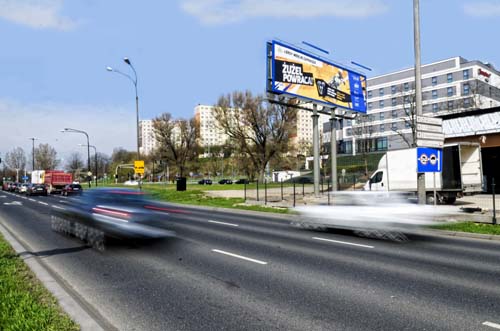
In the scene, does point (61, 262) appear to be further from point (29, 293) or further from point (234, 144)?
point (234, 144)

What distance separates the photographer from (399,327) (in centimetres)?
439

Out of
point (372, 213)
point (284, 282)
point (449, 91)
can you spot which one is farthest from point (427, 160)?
point (449, 91)

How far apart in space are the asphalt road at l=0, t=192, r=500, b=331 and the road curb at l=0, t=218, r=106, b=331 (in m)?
0.17

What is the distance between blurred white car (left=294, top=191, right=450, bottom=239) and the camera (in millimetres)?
10758

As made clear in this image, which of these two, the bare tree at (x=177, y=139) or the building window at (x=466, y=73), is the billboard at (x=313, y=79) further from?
the bare tree at (x=177, y=139)

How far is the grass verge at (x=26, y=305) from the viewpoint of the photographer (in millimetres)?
4109

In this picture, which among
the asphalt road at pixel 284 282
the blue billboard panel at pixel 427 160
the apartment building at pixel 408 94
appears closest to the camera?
the asphalt road at pixel 284 282

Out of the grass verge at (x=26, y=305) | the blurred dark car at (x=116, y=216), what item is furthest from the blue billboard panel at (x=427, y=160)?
the grass verge at (x=26, y=305)

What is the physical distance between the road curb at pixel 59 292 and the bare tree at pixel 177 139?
72889mm

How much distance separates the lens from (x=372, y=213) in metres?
11.3

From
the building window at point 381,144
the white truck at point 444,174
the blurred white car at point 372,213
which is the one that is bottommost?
the blurred white car at point 372,213

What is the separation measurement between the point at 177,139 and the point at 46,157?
171 ft

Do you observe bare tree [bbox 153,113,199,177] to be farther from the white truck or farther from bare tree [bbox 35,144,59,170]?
the white truck

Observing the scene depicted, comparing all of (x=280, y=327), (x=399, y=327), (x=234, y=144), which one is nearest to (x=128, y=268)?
(x=280, y=327)
